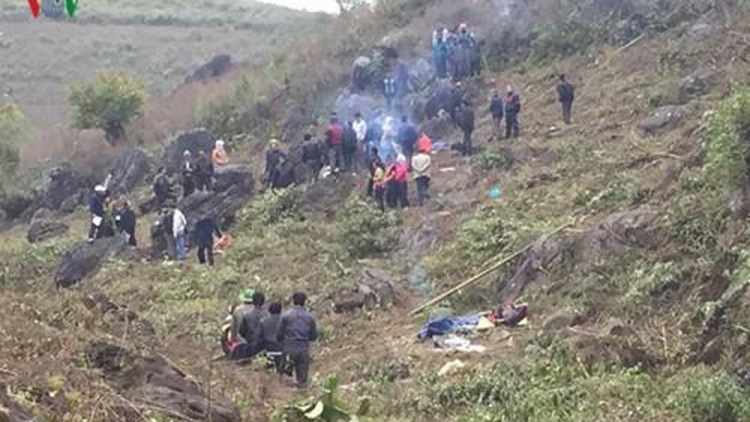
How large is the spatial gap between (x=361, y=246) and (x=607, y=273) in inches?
252

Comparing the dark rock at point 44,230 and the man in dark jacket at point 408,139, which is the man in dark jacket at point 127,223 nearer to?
the dark rock at point 44,230

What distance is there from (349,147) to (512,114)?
11.3 feet

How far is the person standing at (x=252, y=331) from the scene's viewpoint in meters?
11.9

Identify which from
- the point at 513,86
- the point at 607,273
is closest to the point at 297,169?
the point at 513,86

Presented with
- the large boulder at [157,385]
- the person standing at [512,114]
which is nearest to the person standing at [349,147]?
the person standing at [512,114]

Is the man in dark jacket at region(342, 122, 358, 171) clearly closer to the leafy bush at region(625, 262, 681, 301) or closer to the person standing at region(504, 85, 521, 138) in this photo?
the person standing at region(504, 85, 521, 138)

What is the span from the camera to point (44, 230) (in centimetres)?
2622

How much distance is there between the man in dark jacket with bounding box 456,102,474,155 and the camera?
76.5 ft

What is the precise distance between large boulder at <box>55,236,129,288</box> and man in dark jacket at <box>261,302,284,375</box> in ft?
33.1

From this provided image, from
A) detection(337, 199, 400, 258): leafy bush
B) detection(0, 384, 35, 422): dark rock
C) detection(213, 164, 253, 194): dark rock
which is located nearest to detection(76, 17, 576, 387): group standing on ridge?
detection(213, 164, 253, 194): dark rock

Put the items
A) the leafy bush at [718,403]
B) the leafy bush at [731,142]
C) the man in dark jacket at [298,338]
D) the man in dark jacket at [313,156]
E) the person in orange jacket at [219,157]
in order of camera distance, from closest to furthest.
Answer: the leafy bush at [718,403] < the man in dark jacket at [298,338] < the leafy bush at [731,142] < the man in dark jacket at [313,156] < the person in orange jacket at [219,157]

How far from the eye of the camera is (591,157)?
20.5 meters

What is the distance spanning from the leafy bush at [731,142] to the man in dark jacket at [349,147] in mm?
9954

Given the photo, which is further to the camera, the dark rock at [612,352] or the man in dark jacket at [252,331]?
the man in dark jacket at [252,331]
